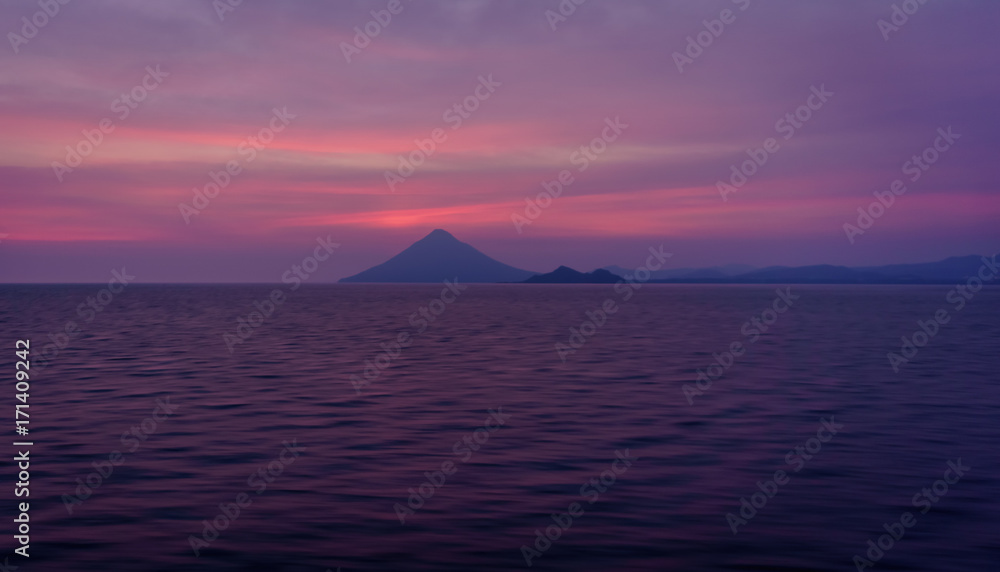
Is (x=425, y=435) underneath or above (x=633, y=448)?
above

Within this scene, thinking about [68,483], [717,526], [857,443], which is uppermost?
[68,483]

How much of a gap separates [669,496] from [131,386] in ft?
67.8

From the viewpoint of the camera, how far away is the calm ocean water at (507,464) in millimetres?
10219

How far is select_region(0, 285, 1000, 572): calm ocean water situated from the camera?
33.5 feet

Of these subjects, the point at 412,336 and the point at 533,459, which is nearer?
the point at 533,459

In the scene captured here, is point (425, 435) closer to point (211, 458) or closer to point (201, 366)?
point (211, 458)

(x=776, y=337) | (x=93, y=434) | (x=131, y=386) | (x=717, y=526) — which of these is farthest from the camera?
(x=776, y=337)

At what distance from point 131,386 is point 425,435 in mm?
13794

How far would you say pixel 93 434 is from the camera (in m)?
17.6

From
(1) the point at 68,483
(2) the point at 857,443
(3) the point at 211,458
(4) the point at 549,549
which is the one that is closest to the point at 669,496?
(4) the point at 549,549

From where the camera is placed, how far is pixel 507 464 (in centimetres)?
1495

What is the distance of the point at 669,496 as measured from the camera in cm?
1268

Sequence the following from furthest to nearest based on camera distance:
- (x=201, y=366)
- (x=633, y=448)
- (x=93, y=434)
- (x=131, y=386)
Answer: (x=201, y=366) → (x=131, y=386) → (x=93, y=434) → (x=633, y=448)

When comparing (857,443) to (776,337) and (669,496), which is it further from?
(776,337)
